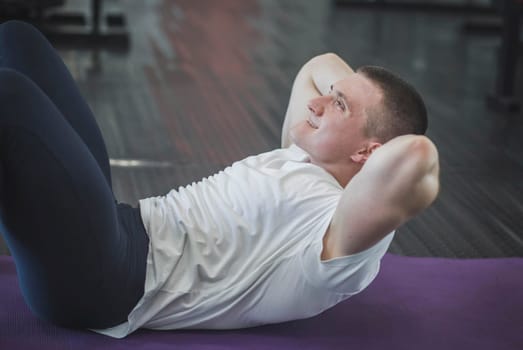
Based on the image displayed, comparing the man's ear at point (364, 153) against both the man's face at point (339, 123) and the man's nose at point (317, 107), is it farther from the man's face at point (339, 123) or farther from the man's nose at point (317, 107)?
the man's nose at point (317, 107)

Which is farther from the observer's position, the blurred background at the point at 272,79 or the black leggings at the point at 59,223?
the blurred background at the point at 272,79

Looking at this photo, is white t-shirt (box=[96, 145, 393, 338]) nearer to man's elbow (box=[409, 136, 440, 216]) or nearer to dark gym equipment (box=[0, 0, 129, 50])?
man's elbow (box=[409, 136, 440, 216])

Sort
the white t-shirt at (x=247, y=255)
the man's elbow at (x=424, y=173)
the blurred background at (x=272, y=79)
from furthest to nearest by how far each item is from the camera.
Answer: the blurred background at (x=272, y=79) → the white t-shirt at (x=247, y=255) → the man's elbow at (x=424, y=173)

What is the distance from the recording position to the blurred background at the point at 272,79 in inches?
120

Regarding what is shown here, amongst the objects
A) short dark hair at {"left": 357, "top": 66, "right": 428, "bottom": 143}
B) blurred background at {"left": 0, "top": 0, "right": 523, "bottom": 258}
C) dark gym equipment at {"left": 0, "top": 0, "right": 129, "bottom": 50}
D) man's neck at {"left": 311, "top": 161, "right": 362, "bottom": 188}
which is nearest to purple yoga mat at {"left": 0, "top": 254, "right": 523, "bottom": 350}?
blurred background at {"left": 0, "top": 0, "right": 523, "bottom": 258}

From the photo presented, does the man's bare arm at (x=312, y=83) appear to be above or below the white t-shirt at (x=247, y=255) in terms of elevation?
above

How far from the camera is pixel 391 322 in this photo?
2.00 m

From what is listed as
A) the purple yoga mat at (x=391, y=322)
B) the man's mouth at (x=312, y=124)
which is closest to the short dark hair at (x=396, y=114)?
the man's mouth at (x=312, y=124)

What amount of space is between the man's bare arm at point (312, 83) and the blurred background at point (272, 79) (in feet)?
2.21

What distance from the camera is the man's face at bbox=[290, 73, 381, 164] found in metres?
1.75

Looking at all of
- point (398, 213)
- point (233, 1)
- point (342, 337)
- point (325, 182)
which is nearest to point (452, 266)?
point (342, 337)

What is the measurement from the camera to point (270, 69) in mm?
4992

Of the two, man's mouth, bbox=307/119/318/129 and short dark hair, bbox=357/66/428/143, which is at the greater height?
short dark hair, bbox=357/66/428/143

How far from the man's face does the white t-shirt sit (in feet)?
0.15
